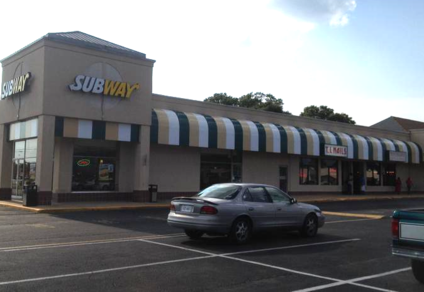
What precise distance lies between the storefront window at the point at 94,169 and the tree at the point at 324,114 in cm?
5740

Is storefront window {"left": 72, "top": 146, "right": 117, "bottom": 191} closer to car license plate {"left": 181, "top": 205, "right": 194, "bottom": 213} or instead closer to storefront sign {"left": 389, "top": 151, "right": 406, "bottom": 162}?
car license plate {"left": 181, "top": 205, "right": 194, "bottom": 213}

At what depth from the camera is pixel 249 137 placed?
28125mm

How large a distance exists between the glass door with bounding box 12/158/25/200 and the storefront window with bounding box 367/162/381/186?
93.5 feet

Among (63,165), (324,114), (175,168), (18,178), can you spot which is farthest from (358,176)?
(324,114)

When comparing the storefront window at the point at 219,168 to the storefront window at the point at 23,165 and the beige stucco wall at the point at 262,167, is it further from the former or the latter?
the storefront window at the point at 23,165

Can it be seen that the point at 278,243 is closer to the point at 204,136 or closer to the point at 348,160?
the point at 204,136

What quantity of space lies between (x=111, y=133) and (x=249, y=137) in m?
9.37

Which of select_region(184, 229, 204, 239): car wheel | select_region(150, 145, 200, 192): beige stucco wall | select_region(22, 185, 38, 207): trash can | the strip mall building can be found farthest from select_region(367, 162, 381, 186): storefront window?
select_region(184, 229, 204, 239): car wheel

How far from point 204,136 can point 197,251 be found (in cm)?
1641

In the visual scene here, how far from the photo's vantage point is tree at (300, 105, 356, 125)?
252 ft

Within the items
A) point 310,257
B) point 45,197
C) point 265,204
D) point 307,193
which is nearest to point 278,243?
point 265,204

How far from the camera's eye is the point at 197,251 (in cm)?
971

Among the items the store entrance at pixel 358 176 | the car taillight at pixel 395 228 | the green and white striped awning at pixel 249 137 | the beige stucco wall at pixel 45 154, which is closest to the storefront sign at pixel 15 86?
the beige stucco wall at pixel 45 154

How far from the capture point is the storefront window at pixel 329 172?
35.2 metres
